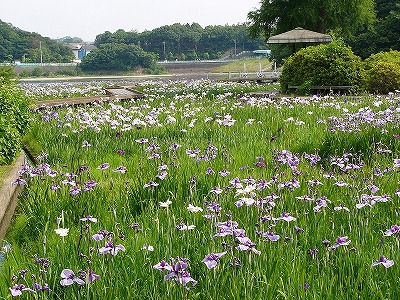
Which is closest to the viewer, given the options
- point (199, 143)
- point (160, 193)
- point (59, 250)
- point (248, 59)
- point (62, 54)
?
point (59, 250)

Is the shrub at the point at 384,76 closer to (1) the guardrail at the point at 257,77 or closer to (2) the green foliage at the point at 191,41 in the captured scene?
(1) the guardrail at the point at 257,77

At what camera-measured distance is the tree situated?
31.6 metres

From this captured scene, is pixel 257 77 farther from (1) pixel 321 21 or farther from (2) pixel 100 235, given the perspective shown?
(2) pixel 100 235

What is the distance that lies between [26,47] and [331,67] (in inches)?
5088

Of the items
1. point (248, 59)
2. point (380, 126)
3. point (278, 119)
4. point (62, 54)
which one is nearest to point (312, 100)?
point (278, 119)

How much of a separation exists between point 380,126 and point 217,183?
3044 millimetres

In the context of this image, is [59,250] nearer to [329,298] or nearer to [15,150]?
[329,298]

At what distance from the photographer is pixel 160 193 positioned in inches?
185

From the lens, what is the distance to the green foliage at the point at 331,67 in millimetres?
17141

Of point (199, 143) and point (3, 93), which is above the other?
point (3, 93)

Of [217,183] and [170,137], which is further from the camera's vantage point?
[170,137]

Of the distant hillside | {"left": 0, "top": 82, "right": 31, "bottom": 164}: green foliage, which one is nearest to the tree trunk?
{"left": 0, "top": 82, "right": 31, "bottom": 164}: green foliage

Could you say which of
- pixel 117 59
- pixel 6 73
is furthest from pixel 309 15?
pixel 117 59

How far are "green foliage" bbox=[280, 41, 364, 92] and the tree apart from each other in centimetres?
1413
